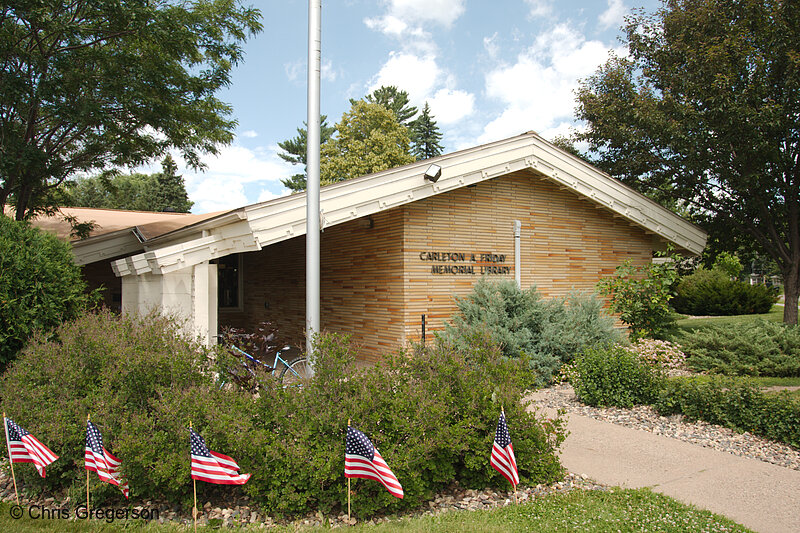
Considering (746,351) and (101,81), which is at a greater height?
(101,81)

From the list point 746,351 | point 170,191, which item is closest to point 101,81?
point 746,351

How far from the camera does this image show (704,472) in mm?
5082

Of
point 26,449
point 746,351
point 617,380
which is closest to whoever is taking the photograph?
point 26,449

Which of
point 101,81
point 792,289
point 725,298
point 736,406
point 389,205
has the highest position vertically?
point 101,81

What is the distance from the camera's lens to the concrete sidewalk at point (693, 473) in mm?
4220

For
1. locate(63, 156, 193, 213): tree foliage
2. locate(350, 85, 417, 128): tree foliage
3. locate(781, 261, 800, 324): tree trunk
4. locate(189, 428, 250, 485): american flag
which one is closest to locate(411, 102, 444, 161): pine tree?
locate(350, 85, 417, 128): tree foliage

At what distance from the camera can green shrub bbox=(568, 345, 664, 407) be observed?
7.48 metres

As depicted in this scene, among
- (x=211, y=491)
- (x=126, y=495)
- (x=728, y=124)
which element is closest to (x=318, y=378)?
(x=211, y=491)

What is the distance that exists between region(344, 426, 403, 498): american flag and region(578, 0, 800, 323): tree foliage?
1244cm

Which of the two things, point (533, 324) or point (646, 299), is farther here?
point (646, 299)

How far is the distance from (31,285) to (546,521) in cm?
714

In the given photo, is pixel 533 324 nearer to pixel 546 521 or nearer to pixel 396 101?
pixel 546 521

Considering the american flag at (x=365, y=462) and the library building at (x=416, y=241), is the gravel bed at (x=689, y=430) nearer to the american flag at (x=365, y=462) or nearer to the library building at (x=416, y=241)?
the american flag at (x=365, y=462)

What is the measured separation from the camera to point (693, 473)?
506cm
